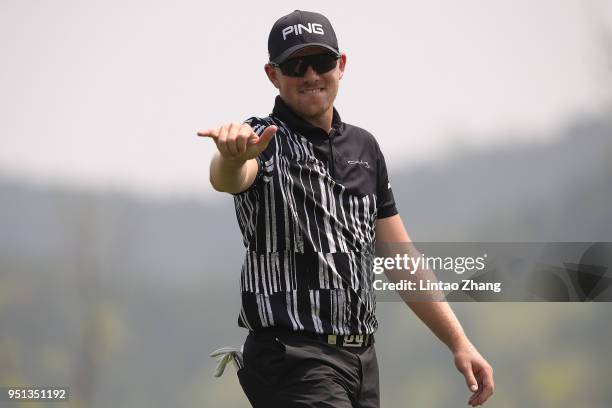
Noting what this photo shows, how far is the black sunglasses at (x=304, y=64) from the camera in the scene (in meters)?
2.17

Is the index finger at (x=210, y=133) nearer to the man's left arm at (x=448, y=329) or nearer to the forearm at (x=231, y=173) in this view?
the forearm at (x=231, y=173)

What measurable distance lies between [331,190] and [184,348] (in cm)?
215

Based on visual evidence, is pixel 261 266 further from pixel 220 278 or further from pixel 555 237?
pixel 555 237

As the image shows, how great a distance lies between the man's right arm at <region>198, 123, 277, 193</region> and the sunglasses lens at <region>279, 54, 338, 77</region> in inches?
12.4

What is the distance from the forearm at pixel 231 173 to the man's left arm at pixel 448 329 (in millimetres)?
528

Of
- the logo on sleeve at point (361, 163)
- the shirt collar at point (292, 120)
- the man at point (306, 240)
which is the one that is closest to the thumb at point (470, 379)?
the man at point (306, 240)

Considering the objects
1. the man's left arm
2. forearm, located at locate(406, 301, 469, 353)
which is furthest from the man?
forearm, located at locate(406, 301, 469, 353)

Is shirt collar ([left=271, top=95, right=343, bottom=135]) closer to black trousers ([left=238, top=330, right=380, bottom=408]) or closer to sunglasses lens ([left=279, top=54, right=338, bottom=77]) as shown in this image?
sunglasses lens ([left=279, top=54, right=338, bottom=77])

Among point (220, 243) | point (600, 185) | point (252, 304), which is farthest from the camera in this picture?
point (600, 185)

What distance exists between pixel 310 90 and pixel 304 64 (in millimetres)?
66

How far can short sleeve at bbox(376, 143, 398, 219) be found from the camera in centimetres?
234

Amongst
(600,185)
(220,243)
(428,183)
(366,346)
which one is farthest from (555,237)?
(366,346)

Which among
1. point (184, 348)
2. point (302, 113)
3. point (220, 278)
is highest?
point (302, 113)

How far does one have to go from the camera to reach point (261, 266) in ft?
6.81
